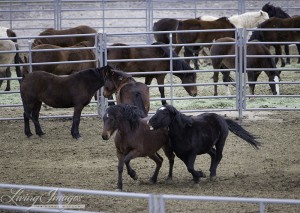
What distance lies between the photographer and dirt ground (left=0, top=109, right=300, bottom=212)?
714 cm

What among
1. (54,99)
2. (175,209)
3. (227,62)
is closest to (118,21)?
(227,62)

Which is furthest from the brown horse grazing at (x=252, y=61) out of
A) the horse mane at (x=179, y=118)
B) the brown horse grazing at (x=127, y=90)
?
the horse mane at (x=179, y=118)

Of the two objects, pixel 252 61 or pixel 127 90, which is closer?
pixel 127 90

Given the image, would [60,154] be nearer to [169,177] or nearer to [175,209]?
[169,177]

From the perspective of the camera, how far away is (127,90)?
33.0 feet

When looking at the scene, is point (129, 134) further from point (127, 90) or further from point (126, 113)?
point (127, 90)

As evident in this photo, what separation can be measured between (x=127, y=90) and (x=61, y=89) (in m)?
1.21

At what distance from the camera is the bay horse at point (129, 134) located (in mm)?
7699

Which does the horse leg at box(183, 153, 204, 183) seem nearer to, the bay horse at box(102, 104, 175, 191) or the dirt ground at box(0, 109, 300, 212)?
the dirt ground at box(0, 109, 300, 212)

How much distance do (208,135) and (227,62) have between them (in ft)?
20.3

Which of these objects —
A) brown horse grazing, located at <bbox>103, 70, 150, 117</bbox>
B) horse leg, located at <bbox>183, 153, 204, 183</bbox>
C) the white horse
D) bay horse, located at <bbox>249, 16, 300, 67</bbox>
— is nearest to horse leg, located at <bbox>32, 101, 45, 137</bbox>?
brown horse grazing, located at <bbox>103, 70, 150, 117</bbox>

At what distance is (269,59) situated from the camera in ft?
44.8

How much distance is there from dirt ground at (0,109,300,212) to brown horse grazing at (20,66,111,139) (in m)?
0.53

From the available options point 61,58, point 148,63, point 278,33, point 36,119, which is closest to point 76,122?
point 36,119
